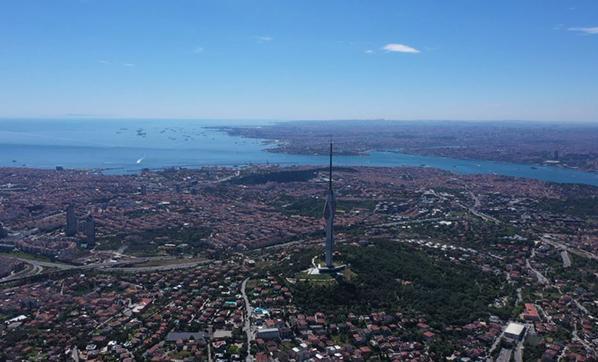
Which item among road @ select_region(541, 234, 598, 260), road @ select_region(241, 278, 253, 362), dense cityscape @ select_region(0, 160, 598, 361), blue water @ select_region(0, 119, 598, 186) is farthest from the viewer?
blue water @ select_region(0, 119, 598, 186)

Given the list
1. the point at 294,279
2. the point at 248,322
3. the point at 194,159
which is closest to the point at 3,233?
the point at 294,279

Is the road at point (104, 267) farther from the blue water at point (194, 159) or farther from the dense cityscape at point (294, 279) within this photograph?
the blue water at point (194, 159)

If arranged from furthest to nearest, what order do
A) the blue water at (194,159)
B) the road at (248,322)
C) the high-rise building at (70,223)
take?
the blue water at (194,159)
the high-rise building at (70,223)
the road at (248,322)

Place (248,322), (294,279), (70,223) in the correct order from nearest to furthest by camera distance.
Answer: (248,322), (294,279), (70,223)

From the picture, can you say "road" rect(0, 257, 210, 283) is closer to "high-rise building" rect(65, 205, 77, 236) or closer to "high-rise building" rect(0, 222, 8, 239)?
"high-rise building" rect(65, 205, 77, 236)

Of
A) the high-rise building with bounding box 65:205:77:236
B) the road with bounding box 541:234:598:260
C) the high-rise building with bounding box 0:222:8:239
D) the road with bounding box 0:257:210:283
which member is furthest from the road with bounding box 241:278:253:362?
the road with bounding box 541:234:598:260

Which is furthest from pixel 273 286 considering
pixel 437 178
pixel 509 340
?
pixel 437 178

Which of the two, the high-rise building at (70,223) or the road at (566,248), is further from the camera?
the high-rise building at (70,223)

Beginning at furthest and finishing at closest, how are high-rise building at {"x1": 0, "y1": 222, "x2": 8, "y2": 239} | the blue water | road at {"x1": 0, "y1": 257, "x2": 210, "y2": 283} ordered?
the blue water
high-rise building at {"x1": 0, "y1": 222, "x2": 8, "y2": 239}
road at {"x1": 0, "y1": 257, "x2": 210, "y2": 283}

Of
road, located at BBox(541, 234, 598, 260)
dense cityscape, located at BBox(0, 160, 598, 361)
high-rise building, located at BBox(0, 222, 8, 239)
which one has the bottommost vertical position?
road, located at BBox(541, 234, 598, 260)

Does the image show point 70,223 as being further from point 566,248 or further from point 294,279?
point 566,248

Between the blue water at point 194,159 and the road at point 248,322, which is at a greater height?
the road at point 248,322

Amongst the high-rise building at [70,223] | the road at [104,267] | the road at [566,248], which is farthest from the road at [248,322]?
the road at [566,248]
